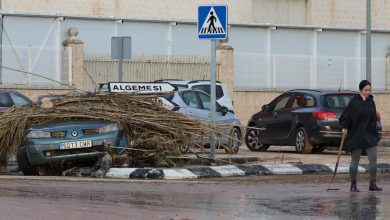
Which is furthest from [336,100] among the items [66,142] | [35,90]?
[35,90]

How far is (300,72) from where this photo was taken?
1583 inches

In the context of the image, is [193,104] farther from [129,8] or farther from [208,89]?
[129,8]

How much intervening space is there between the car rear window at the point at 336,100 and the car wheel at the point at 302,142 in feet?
2.76

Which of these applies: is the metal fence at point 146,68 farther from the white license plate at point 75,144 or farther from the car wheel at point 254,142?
the white license plate at point 75,144

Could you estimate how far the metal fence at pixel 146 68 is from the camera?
3516 centimetres

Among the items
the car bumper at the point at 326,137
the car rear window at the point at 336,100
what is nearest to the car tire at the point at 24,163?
the car bumper at the point at 326,137

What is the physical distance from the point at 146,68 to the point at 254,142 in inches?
395

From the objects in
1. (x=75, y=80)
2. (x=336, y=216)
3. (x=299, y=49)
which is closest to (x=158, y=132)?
(x=336, y=216)

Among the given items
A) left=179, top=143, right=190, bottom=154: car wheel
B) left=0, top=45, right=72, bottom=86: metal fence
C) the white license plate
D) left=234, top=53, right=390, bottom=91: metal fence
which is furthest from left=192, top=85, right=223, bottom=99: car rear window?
the white license plate

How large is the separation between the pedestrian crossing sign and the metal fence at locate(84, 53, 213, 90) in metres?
14.3

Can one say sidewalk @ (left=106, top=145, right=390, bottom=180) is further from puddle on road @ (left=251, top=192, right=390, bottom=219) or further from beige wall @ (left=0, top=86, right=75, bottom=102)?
beige wall @ (left=0, top=86, right=75, bottom=102)

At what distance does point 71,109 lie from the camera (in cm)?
1847

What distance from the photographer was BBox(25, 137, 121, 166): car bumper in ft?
58.2

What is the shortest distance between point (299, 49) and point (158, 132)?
940 inches
